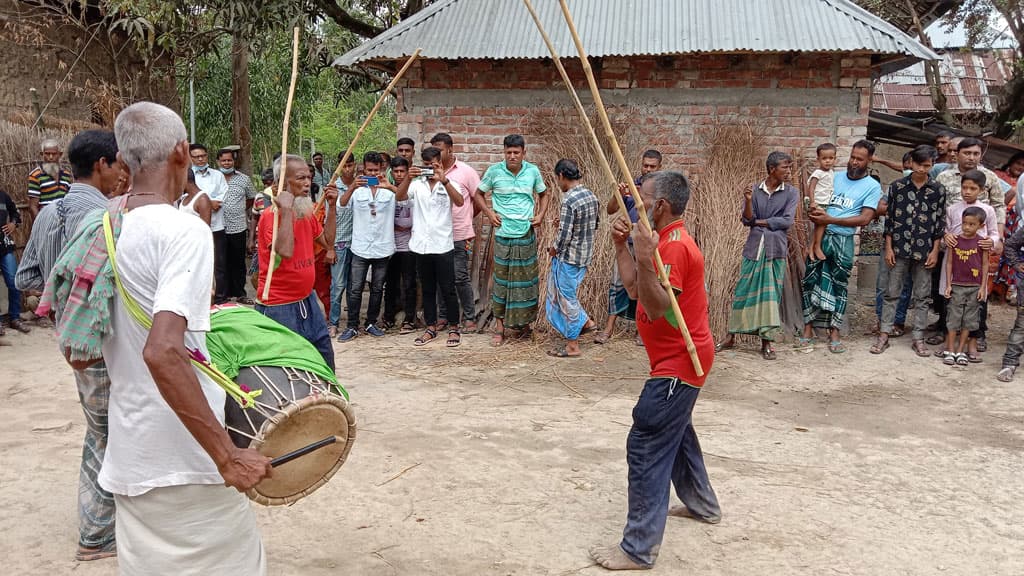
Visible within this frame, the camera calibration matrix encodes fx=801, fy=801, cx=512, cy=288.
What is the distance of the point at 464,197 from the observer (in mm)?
8016

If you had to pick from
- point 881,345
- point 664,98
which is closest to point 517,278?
point 664,98

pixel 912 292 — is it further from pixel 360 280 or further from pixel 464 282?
pixel 360 280

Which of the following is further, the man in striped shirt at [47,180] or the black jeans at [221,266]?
the black jeans at [221,266]

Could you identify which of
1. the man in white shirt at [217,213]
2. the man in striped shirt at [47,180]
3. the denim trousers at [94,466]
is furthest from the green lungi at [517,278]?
the denim trousers at [94,466]

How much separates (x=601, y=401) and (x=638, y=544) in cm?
257

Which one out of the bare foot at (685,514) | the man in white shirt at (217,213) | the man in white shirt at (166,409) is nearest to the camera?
the man in white shirt at (166,409)

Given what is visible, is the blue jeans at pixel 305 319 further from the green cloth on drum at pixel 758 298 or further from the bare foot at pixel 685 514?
the green cloth on drum at pixel 758 298

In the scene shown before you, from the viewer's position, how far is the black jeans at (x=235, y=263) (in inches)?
365

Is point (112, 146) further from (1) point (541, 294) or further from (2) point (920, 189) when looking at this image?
(2) point (920, 189)

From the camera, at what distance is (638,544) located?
3.51 m

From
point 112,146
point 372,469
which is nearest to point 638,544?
point 372,469

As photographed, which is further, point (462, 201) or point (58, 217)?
point (462, 201)

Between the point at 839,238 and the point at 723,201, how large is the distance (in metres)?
1.14

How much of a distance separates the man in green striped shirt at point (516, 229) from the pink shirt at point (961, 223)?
3687 millimetres
